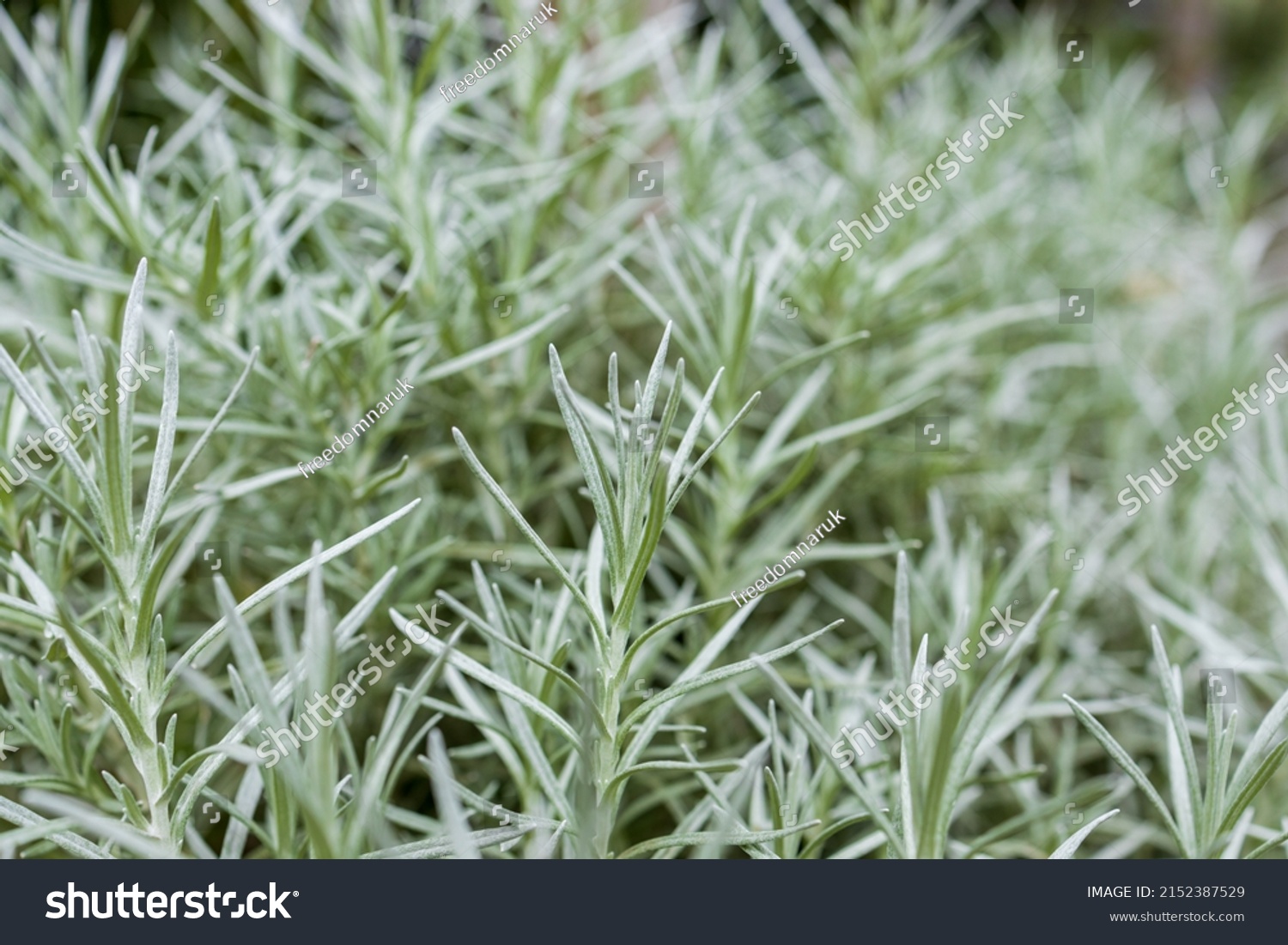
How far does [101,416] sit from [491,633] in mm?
172

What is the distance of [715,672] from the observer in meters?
0.39

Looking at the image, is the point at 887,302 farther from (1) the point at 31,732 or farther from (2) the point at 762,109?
(1) the point at 31,732

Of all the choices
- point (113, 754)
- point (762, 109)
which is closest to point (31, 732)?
point (113, 754)

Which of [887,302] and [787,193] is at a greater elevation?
[787,193]

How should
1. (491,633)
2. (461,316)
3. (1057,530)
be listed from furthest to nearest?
(1057,530), (461,316), (491,633)

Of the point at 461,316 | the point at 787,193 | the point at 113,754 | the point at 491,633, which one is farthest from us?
the point at 787,193

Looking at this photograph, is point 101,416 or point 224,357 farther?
point 224,357
